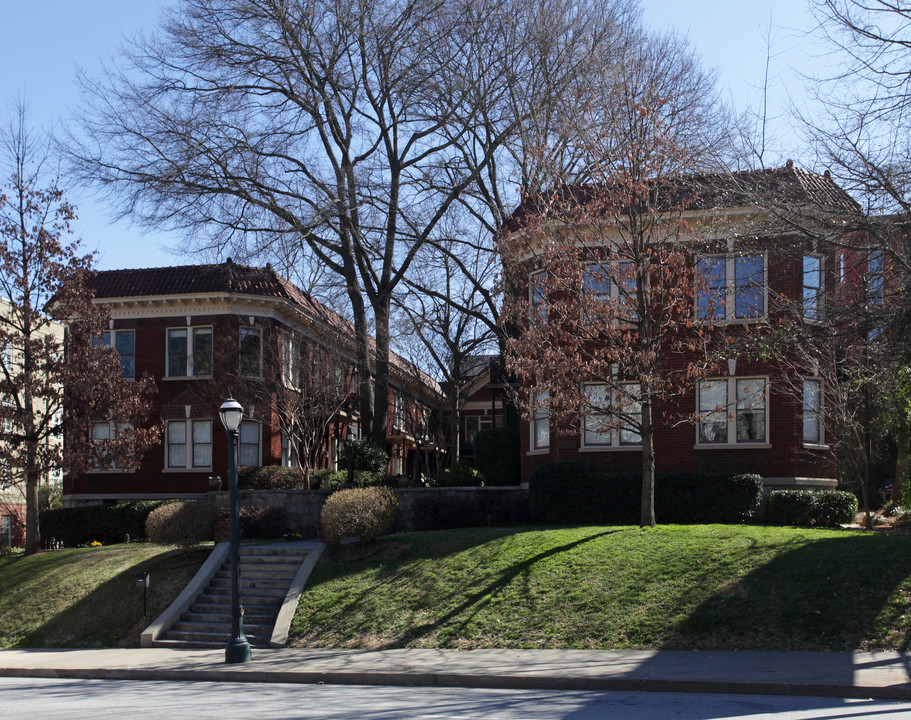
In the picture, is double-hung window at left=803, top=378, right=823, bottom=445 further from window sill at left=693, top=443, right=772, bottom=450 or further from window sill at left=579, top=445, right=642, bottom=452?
window sill at left=579, top=445, right=642, bottom=452

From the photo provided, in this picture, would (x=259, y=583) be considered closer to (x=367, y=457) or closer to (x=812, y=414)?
(x=367, y=457)

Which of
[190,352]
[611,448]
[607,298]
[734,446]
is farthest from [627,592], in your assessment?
[190,352]

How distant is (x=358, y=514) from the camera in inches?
751

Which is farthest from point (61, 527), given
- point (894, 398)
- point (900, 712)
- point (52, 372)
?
point (900, 712)

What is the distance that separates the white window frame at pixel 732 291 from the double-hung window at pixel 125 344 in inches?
869

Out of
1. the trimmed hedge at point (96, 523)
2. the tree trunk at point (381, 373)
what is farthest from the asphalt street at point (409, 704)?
the tree trunk at point (381, 373)

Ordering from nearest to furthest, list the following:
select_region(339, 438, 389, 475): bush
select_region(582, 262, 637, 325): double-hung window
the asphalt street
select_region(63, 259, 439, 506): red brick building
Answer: the asphalt street < select_region(582, 262, 637, 325): double-hung window < select_region(339, 438, 389, 475): bush < select_region(63, 259, 439, 506): red brick building

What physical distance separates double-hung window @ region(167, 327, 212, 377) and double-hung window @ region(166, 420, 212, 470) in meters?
1.85

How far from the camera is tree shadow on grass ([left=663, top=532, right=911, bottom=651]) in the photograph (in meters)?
12.8

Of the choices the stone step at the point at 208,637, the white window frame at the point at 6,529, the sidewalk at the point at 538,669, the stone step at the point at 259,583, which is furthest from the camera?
the white window frame at the point at 6,529

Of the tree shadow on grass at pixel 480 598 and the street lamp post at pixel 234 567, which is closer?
the street lamp post at pixel 234 567

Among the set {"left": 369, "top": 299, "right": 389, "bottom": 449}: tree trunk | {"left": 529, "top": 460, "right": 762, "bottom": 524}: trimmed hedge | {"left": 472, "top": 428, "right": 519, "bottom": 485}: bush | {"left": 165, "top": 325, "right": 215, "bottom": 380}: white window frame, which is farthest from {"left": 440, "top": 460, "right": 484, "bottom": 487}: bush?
{"left": 165, "top": 325, "right": 215, "bottom": 380}: white window frame

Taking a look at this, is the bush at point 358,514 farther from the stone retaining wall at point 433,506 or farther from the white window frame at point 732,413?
the white window frame at point 732,413

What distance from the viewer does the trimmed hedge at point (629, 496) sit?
21734 mm
